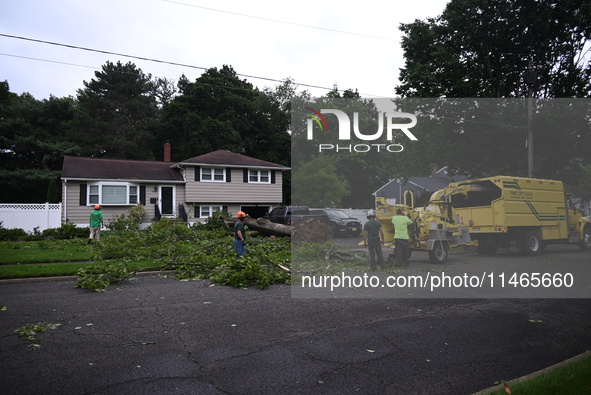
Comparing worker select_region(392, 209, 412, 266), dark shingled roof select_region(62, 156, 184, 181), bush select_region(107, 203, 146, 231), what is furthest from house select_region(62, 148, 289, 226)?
worker select_region(392, 209, 412, 266)

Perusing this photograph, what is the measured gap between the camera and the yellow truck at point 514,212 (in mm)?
7438

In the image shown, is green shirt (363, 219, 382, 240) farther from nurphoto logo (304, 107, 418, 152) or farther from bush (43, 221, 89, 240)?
bush (43, 221, 89, 240)

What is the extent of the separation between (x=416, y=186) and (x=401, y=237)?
42.5 inches

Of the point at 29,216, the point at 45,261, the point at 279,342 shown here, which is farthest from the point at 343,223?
the point at 29,216

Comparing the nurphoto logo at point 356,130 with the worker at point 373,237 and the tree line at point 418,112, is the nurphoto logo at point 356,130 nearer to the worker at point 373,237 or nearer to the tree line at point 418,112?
the tree line at point 418,112

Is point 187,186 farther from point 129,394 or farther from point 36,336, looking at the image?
point 129,394

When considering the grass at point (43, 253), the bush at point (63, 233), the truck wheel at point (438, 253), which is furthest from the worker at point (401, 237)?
the bush at point (63, 233)

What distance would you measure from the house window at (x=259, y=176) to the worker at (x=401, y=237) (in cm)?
2221

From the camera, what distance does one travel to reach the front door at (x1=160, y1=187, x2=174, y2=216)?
→ 26781 millimetres

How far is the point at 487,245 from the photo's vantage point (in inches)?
295

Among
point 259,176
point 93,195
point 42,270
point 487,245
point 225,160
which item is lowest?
point 42,270

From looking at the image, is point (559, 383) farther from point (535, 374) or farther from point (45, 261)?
point (45, 261)

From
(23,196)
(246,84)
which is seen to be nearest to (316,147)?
(23,196)

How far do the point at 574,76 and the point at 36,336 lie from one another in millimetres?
17000
